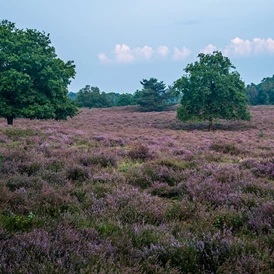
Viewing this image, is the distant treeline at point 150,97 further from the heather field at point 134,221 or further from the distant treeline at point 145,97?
the heather field at point 134,221

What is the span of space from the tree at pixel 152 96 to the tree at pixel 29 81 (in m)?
44.9

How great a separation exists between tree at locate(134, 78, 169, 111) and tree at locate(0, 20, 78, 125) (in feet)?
Result: 147

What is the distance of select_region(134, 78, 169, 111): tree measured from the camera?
2584 inches

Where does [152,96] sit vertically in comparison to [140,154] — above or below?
above

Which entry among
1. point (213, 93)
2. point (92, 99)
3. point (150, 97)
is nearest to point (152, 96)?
point (150, 97)

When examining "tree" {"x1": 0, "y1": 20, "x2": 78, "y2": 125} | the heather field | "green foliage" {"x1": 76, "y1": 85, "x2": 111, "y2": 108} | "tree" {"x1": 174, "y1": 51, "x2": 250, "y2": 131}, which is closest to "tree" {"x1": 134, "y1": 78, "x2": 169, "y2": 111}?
"green foliage" {"x1": 76, "y1": 85, "x2": 111, "y2": 108}

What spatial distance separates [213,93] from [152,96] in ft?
118

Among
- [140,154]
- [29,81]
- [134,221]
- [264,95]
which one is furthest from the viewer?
[264,95]

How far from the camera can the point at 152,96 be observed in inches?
2660

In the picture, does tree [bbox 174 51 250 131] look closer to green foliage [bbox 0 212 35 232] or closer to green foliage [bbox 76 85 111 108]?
green foliage [bbox 0 212 35 232]

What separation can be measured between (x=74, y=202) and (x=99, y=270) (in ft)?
6.72

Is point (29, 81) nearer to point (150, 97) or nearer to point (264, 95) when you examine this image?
point (150, 97)

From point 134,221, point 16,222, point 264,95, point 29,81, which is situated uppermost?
point 264,95

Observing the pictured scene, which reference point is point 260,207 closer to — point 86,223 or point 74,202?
point 86,223
